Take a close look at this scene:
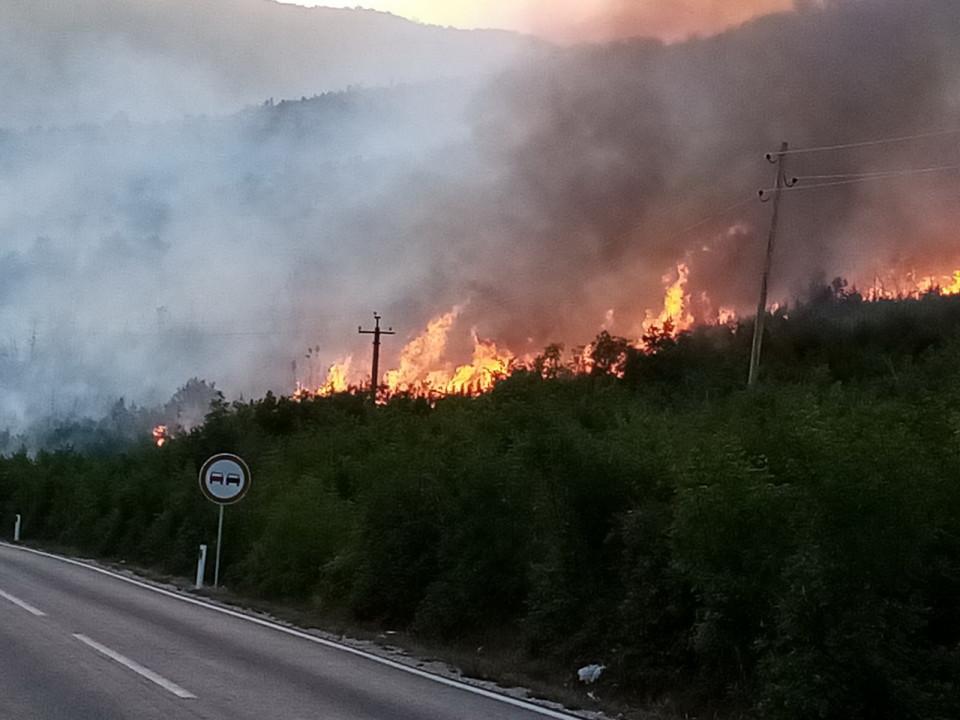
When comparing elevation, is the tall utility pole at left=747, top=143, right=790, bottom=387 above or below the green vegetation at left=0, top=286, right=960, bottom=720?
above

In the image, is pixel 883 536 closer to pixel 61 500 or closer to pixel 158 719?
pixel 158 719

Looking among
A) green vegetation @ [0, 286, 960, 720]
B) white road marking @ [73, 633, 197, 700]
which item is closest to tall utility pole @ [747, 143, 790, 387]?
green vegetation @ [0, 286, 960, 720]

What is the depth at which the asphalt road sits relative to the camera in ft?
33.3

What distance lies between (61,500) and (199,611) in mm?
36762

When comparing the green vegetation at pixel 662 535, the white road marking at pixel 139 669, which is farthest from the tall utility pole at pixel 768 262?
the white road marking at pixel 139 669

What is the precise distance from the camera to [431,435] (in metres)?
22.4

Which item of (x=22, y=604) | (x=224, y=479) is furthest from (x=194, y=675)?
(x=224, y=479)

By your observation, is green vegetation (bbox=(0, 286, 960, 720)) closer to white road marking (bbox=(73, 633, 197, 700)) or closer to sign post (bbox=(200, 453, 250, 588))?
sign post (bbox=(200, 453, 250, 588))

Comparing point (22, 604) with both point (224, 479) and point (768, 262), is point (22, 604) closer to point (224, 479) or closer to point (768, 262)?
point (224, 479)

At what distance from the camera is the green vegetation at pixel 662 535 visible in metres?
9.84

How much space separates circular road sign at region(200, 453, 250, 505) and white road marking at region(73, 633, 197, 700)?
8.91m

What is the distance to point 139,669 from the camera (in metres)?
12.2

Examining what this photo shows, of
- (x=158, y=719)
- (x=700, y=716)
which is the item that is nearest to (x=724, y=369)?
(x=700, y=716)

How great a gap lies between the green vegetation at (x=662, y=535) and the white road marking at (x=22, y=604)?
5.21 meters
